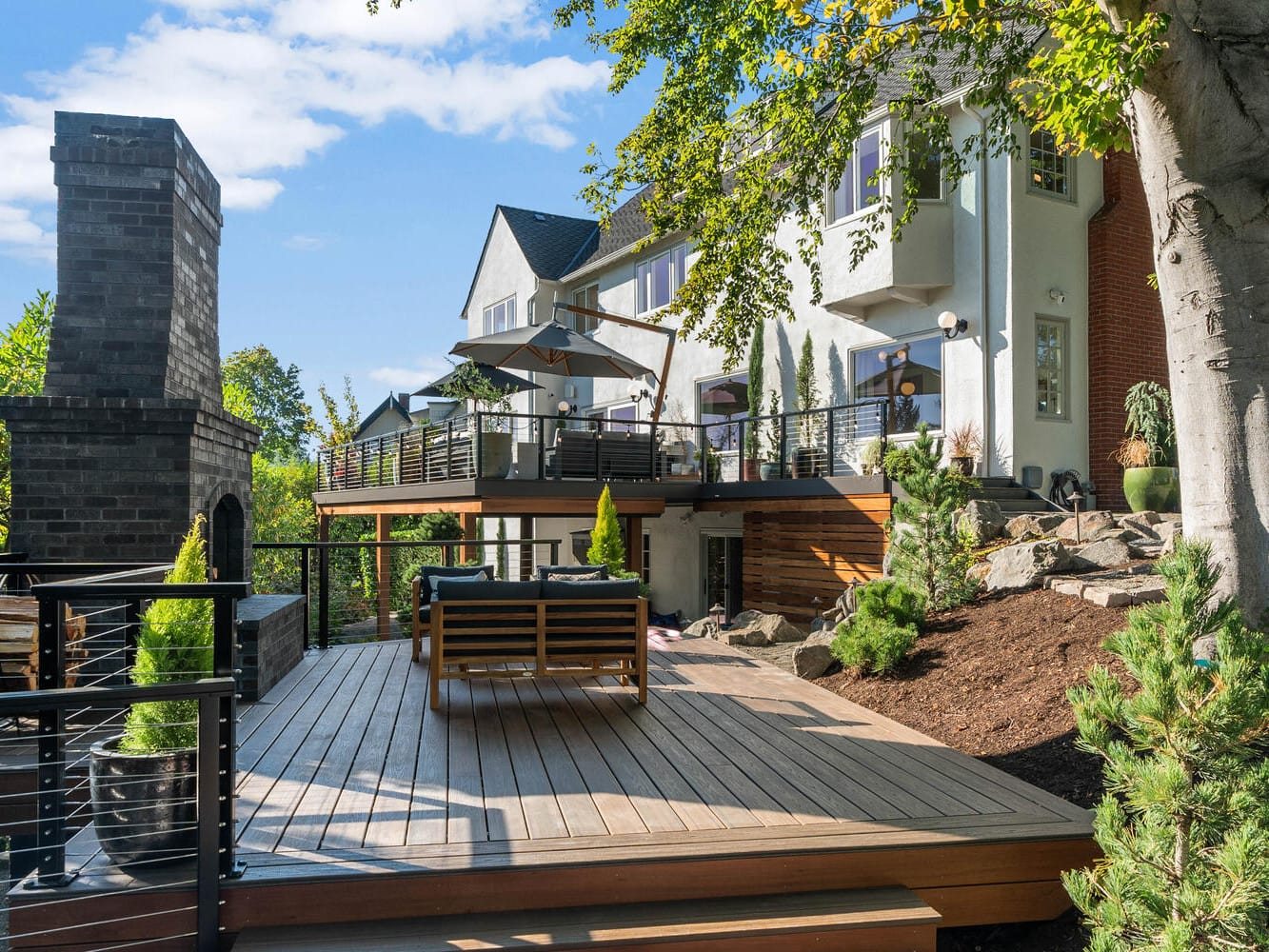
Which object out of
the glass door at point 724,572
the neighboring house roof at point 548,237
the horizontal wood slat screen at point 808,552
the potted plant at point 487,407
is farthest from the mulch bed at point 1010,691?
the neighboring house roof at point 548,237

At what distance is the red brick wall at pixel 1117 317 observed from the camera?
A: 11812 mm

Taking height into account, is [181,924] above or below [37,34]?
below

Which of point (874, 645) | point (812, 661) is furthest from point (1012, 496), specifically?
point (874, 645)

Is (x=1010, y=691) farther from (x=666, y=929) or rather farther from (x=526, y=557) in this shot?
(x=526, y=557)

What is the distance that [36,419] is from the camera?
6004 mm

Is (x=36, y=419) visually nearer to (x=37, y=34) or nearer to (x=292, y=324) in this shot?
(x=37, y=34)

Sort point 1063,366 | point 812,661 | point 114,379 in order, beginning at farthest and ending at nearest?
point 1063,366 < point 812,661 < point 114,379

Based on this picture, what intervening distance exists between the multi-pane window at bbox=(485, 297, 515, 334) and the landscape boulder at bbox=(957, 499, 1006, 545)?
15476mm

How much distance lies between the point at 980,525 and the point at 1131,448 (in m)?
2.76

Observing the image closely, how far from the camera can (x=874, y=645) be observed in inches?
249

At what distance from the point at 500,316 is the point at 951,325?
1457 centimetres

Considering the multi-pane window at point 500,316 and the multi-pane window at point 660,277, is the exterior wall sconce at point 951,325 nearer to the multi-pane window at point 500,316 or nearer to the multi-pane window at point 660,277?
the multi-pane window at point 660,277

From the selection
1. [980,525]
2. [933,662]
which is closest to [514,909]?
[933,662]

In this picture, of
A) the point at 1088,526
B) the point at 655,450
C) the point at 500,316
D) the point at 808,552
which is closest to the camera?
the point at 1088,526
